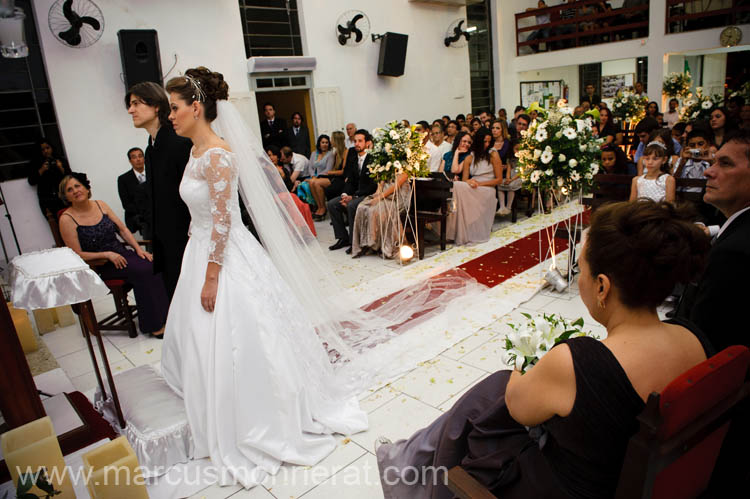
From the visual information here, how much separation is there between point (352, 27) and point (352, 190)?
5258 mm

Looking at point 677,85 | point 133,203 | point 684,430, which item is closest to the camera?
point 684,430

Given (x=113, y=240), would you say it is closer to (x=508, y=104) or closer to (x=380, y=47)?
(x=380, y=47)

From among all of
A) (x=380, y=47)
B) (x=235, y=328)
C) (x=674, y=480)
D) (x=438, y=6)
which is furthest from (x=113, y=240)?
(x=438, y=6)

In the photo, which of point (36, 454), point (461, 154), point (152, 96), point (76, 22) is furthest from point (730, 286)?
point (76, 22)

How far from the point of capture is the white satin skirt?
244 centimetres

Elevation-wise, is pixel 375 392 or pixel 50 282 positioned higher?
pixel 50 282

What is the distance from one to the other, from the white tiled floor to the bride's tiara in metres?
2.00

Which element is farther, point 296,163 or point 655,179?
point 296,163

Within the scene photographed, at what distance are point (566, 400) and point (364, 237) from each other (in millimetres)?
5038

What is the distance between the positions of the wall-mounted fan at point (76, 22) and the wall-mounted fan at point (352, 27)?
4.70 m

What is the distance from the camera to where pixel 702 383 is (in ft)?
3.74

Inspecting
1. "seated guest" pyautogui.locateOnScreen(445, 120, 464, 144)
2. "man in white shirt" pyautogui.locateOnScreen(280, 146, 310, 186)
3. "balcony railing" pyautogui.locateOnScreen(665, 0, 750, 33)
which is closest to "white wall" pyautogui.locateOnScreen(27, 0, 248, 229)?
"man in white shirt" pyautogui.locateOnScreen(280, 146, 310, 186)

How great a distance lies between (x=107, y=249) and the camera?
14.3 ft

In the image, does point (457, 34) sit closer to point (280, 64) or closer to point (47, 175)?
point (280, 64)
